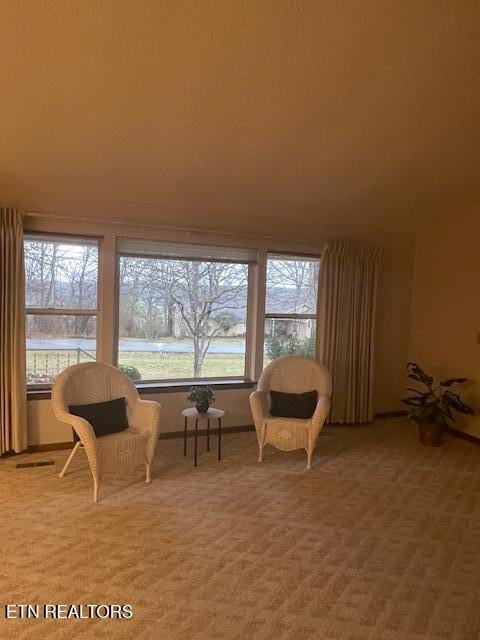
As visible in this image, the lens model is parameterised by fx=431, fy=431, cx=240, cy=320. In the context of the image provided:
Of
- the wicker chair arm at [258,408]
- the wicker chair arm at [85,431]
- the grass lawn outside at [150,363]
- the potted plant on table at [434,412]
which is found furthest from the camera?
the potted plant on table at [434,412]

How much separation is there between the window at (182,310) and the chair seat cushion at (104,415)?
968 millimetres

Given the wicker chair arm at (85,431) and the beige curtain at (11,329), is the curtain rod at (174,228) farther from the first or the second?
the wicker chair arm at (85,431)

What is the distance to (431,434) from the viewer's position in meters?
4.45

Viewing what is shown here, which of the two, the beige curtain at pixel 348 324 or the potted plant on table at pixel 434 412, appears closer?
the potted plant on table at pixel 434 412

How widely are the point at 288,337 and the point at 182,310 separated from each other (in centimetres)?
130

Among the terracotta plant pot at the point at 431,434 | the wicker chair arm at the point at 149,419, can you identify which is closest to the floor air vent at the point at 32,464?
the wicker chair arm at the point at 149,419

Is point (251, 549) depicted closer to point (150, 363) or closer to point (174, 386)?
point (174, 386)

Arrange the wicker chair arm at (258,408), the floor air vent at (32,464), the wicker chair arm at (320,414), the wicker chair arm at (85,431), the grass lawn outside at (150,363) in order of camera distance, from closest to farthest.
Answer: the wicker chair arm at (85,431) < the floor air vent at (32,464) < the wicker chair arm at (320,414) < the wicker chair arm at (258,408) < the grass lawn outside at (150,363)

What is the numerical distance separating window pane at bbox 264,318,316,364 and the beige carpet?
147 centimetres

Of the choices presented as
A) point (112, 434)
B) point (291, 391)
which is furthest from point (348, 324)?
point (112, 434)

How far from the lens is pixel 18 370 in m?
3.72

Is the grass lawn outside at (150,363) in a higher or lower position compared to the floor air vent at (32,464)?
higher

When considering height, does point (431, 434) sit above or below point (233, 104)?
below

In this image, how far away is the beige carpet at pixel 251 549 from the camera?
6.38 ft
